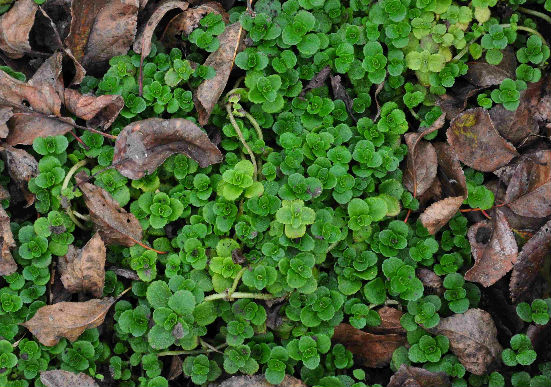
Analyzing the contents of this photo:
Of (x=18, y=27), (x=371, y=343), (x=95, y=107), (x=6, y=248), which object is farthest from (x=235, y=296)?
(x=18, y=27)

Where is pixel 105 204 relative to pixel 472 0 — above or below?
below

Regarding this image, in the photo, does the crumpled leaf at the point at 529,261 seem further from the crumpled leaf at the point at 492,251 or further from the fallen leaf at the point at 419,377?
the fallen leaf at the point at 419,377

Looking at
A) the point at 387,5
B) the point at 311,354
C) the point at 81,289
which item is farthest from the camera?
the point at 387,5

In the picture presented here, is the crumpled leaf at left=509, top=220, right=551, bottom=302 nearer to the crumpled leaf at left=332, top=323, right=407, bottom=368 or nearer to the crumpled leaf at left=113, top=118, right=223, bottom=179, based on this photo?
the crumpled leaf at left=332, top=323, right=407, bottom=368

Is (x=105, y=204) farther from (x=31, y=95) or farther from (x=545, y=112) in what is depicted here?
(x=545, y=112)

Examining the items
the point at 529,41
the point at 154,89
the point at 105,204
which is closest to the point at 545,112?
the point at 529,41

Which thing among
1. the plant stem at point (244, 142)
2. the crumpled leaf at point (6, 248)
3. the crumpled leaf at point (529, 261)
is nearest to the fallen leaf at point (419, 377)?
the crumpled leaf at point (529, 261)

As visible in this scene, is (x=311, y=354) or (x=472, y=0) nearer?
(x=311, y=354)
